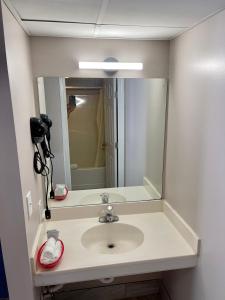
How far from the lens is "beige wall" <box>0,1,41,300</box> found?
100cm

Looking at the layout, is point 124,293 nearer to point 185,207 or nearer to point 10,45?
point 185,207

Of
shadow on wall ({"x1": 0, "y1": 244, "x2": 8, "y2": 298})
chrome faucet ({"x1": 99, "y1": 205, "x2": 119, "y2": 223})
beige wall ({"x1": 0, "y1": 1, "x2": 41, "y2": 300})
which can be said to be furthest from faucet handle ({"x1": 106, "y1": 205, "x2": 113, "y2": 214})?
shadow on wall ({"x1": 0, "y1": 244, "x2": 8, "y2": 298})

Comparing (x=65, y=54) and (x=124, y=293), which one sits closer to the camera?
(x=65, y=54)

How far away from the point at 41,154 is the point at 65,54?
0.70 m

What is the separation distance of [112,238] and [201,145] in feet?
3.23

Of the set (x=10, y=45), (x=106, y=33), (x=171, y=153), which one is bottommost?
(x=171, y=153)

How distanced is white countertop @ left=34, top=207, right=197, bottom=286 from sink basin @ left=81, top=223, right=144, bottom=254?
0.37 ft

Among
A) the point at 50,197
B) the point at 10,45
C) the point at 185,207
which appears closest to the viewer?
the point at 10,45

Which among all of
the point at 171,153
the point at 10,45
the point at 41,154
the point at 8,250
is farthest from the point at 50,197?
the point at 10,45

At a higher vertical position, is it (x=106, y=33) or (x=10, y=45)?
(x=106, y=33)

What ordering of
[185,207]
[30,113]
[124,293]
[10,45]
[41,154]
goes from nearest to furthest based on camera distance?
[10,45]
[30,113]
[185,207]
[41,154]
[124,293]

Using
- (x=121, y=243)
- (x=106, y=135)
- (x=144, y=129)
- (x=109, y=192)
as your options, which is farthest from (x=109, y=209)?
(x=144, y=129)

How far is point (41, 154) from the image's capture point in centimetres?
162

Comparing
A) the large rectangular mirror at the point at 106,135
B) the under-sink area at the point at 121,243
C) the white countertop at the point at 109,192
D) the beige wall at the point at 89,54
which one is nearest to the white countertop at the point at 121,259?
the under-sink area at the point at 121,243
